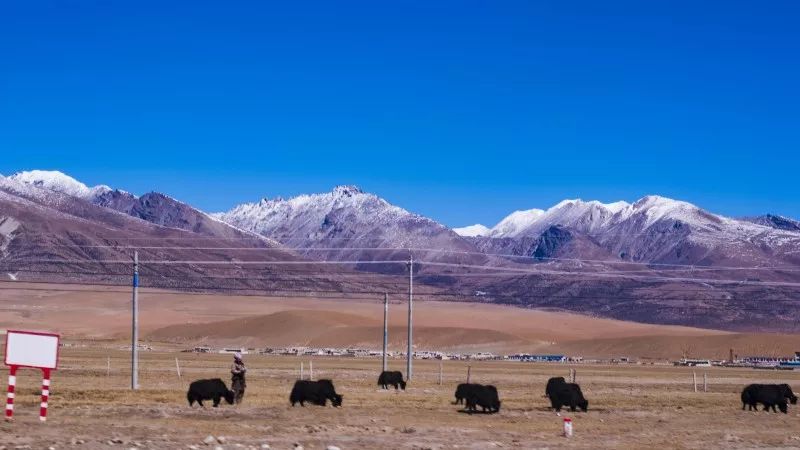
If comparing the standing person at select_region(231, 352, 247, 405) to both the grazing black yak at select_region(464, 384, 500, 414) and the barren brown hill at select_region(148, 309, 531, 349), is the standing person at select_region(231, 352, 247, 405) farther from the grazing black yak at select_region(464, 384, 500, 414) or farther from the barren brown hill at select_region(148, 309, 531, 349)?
the barren brown hill at select_region(148, 309, 531, 349)

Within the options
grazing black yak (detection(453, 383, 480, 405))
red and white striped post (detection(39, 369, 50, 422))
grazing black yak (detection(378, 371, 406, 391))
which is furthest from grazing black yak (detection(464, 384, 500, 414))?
red and white striped post (detection(39, 369, 50, 422))

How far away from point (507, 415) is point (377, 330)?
124 metres

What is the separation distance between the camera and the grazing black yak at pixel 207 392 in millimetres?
35250

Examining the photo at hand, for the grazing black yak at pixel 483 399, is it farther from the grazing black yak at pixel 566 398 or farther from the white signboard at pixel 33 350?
the white signboard at pixel 33 350

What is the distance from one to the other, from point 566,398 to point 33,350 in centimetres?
1775

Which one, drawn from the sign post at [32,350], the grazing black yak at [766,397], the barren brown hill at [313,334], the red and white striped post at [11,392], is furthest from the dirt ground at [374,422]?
the barren brown hill at [313,334]

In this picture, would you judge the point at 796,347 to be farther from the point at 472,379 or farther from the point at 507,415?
the point at 507,415

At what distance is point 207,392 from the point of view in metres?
35.5

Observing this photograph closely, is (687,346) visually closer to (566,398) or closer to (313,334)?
(313,334)

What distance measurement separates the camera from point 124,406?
34.1 m

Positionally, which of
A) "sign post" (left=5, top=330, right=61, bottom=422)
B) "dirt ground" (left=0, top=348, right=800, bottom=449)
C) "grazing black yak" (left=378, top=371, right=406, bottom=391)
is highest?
"sign post" (left=5, top=330, right=61, bottom=422)

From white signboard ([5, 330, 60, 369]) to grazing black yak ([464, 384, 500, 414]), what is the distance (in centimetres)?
1430

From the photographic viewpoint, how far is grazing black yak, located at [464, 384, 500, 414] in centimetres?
3666

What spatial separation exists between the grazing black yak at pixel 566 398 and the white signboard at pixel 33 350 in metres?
17.2
